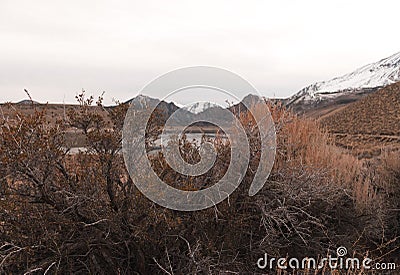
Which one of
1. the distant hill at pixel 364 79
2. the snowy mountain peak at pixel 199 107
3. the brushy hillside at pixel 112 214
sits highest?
the distant hill at pixel 364 79

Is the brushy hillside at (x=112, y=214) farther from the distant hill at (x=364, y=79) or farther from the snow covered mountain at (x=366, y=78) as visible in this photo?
the snow covered mountain at (x=366, y=78)

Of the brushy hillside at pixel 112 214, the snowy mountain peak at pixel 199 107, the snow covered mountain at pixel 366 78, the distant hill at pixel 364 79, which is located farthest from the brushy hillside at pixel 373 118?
the snow covered mountain at pixel 366 78

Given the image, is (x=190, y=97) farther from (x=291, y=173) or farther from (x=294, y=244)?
(x=294, y=244)

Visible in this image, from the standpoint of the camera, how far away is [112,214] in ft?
14.4

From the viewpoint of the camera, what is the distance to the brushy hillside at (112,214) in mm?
4098

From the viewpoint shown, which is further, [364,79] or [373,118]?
[364,79]

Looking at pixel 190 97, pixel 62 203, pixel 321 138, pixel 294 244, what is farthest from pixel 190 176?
pixel 321 138

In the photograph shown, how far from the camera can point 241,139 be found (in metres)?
5.68

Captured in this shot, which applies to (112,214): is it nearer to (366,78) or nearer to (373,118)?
(373,118)

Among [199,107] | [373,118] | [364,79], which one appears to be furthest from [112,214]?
[364,79]

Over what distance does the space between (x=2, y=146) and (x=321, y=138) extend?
612cm

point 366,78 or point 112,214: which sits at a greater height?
point 366,78

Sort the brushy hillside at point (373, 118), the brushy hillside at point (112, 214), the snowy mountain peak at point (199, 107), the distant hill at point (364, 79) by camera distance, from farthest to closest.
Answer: the distant hill at point (364, 79), the brushy hillside at point (373, 118), the snowy mountain peak at point (199, 107), the brushy hillside at point (112, 214)

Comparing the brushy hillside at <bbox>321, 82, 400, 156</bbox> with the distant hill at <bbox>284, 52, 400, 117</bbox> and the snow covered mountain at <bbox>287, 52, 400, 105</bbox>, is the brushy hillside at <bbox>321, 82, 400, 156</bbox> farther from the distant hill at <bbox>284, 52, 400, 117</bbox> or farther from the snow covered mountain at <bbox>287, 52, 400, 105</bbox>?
the snow covered mountain at <bbox>287, 52, 400, 105</bbox>
